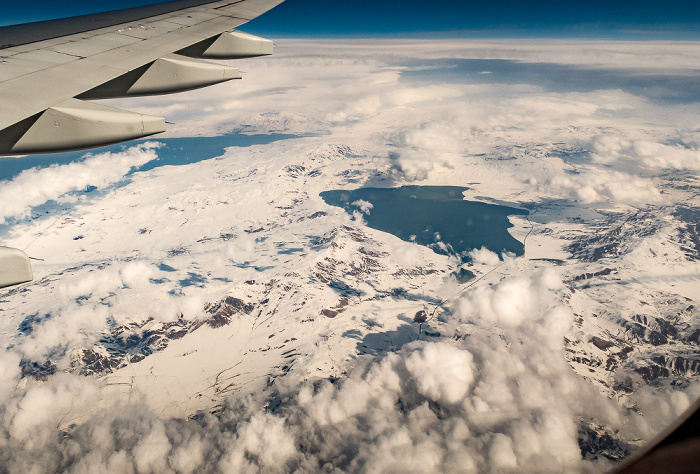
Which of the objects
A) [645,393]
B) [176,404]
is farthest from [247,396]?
[645,393]

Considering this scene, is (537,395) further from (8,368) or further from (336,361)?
(8,368)

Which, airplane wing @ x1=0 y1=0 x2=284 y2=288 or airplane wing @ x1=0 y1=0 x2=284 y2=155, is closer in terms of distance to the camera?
airplane wing @ x1=0 y1=0 x2=284 y2=288

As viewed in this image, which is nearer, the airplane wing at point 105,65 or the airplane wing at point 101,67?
the airplane wing at point 101,67

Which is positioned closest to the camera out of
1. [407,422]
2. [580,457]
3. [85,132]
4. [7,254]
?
[7,254]
